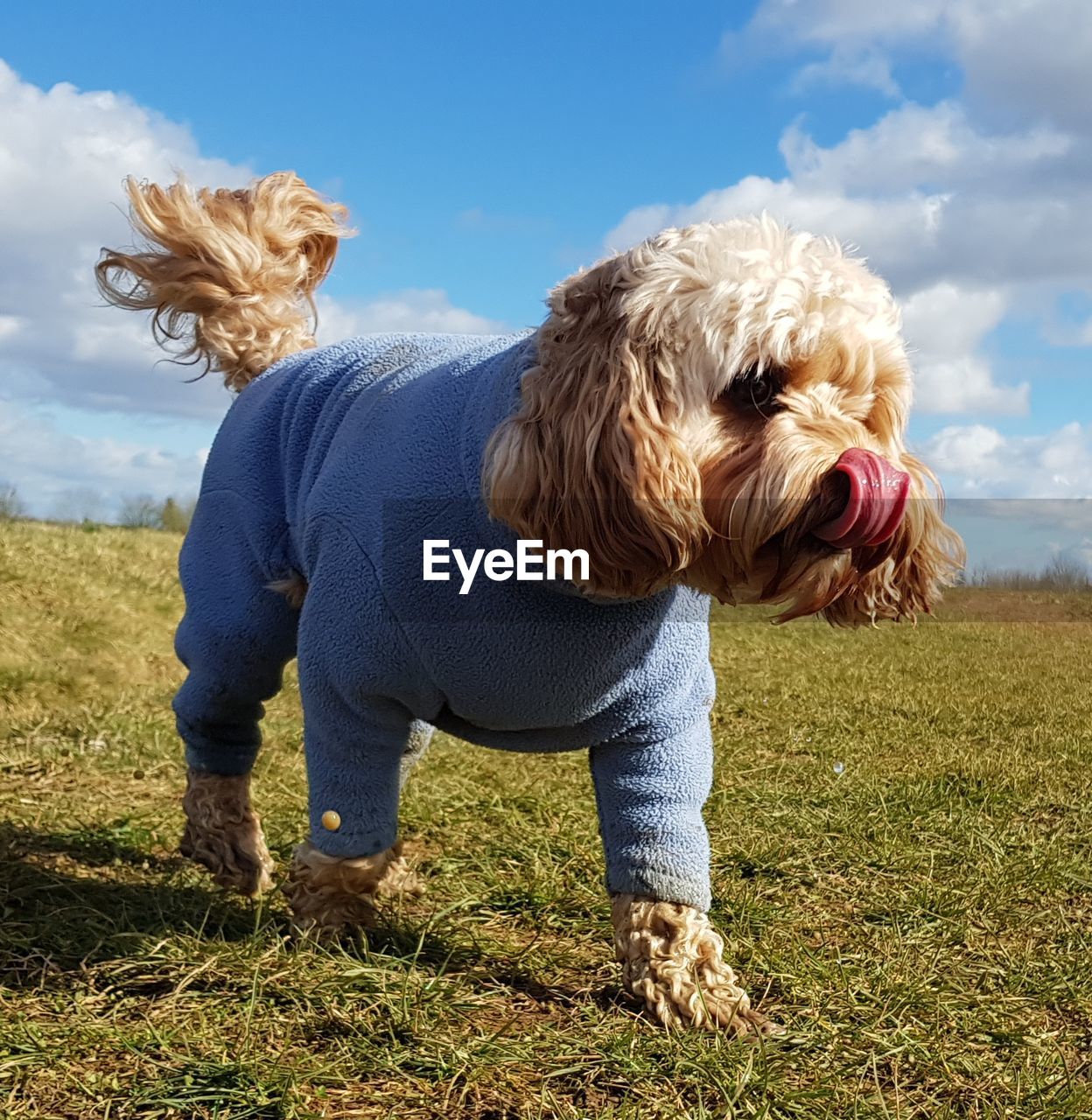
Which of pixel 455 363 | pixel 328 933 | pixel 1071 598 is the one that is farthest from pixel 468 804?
pixel 1071 598

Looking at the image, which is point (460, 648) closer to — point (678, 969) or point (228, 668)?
point (678, 969)

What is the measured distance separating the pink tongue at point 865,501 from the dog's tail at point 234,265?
2.41 metres

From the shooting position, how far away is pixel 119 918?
10.3 feet

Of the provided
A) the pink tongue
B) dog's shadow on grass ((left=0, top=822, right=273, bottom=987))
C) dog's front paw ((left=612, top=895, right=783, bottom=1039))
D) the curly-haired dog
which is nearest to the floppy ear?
the curly-haired dog

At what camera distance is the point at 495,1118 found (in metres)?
2.21

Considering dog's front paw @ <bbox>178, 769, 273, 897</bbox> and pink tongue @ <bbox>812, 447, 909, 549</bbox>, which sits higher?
pink tongue @ <bbox>812, 447, 909, 549</bbox>

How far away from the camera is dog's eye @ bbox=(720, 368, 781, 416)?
228 centimetres

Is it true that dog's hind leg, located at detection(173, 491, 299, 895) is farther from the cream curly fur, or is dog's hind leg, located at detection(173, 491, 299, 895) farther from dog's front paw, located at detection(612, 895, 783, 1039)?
dog's front paw, located at detection(612, 895, 783, 1039)

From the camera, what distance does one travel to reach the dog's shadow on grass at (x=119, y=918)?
2.86 m

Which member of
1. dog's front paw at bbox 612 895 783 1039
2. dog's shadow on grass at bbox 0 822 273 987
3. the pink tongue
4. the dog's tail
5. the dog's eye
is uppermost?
the dog's tail

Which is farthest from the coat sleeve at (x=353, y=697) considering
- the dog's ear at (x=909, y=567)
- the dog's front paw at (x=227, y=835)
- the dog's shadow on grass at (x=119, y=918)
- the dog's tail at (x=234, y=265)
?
the dog's tail at (x=234, y=265)

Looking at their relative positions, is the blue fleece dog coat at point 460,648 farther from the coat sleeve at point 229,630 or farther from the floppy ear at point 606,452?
the coat sleeve at point 229,630

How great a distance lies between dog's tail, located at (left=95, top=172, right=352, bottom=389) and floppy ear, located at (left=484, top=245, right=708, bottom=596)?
76.2 inches

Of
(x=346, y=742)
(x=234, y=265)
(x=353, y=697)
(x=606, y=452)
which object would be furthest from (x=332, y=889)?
(x=234, y=265)
